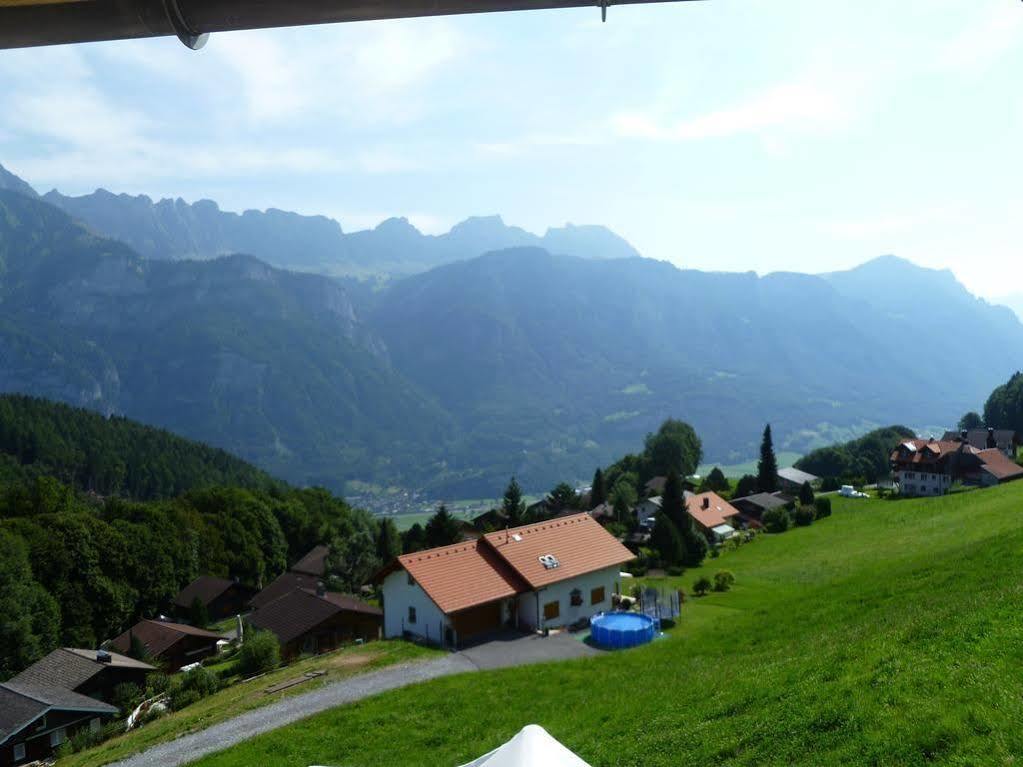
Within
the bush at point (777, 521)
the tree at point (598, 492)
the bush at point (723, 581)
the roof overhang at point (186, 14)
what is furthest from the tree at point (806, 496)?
the roof overhang at point (186, 14)

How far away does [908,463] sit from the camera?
72.6 meters

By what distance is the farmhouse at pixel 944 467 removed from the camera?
66.9 m

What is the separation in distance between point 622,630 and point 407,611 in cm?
991

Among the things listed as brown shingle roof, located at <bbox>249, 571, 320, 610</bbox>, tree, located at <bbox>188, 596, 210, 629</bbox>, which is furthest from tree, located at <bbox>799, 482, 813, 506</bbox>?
tree, located at <bbox>188, 596, 210, 629</bbox>

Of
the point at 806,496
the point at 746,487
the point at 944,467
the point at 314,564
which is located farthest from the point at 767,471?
the point at 314,564

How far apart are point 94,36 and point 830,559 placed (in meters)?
45.2

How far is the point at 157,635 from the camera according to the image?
1969 inches

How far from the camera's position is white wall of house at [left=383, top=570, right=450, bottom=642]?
30656 millimetres

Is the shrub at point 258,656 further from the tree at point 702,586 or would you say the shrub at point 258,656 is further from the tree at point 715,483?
the tree at point 715,483

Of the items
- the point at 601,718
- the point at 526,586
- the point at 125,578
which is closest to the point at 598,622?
the point at 526,586

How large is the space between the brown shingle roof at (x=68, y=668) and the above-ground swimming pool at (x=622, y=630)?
27287 millimetres

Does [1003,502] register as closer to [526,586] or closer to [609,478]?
[526,586]

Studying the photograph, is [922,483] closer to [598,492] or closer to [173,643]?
[598,492]

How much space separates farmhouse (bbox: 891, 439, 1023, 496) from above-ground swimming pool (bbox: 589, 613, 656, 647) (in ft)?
170
